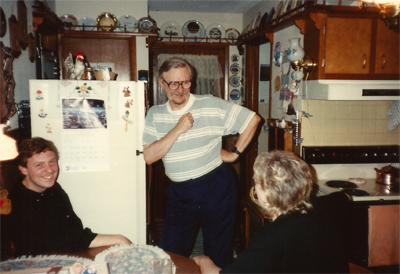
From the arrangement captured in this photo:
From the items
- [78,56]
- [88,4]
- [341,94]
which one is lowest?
[341,94]

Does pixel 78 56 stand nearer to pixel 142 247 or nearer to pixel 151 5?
pixel 142 247

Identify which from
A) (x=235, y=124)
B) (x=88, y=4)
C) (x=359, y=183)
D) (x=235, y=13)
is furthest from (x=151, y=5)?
(x=359, y=183)

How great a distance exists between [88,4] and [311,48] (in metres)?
2.47

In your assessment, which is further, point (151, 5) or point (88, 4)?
point (151, 5)

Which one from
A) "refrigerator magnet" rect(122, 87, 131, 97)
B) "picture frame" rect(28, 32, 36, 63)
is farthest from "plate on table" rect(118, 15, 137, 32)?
"refrigerator magnet" rect(122, 87, 131, 97)

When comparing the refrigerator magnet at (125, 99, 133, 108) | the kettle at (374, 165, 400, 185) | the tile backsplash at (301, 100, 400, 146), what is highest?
the refrigerator magnet at (125, 99, 133, 108)

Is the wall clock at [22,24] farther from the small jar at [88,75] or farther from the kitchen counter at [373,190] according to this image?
the kitchen counter at [373,190]

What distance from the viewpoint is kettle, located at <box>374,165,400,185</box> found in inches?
96.4

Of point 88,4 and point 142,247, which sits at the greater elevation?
point 88,4

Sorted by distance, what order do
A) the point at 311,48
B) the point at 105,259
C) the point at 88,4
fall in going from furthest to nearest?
1. the point at 88,4
2. the point at 311,48
3. the point at 105,259

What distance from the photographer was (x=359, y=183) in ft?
8.26

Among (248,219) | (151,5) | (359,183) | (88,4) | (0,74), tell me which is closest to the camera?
(0,74)

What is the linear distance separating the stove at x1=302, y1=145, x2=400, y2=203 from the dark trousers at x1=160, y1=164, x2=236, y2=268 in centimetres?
94

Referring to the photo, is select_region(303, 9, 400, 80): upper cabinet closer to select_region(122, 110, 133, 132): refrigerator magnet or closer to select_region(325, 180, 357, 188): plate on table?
select_region(325, 180, 357, 188): plate on table
